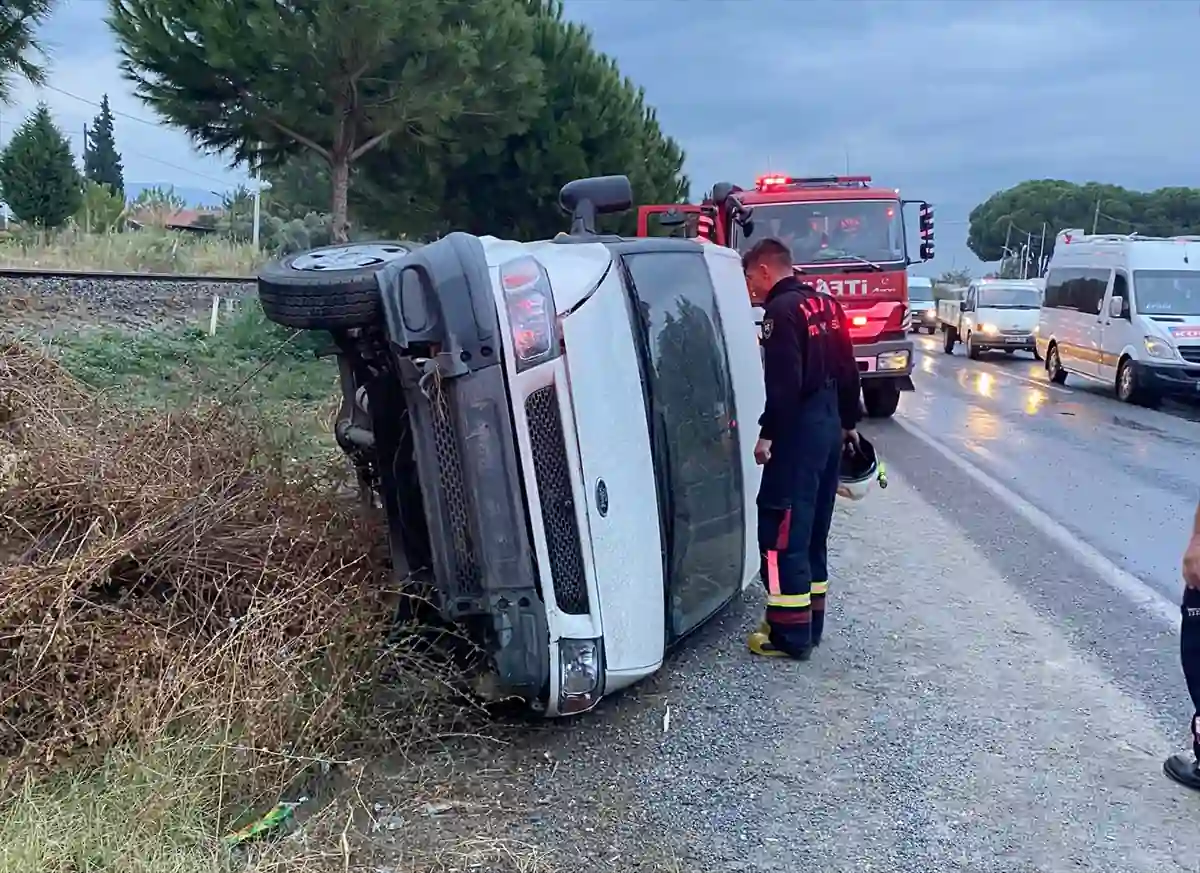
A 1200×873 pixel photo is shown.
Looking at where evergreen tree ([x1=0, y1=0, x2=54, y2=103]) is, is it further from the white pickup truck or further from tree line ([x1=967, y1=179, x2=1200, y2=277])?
tree line ([x1=967, y1=179, x2=1200, y2=277])

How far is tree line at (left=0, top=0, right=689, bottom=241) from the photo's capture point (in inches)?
649

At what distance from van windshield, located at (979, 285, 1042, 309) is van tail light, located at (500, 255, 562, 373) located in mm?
24722

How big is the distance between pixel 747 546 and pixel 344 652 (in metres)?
2.03

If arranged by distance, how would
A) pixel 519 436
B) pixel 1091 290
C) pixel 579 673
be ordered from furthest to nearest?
pixel 1091 290 < pixel 579 673 < pixel 519 436

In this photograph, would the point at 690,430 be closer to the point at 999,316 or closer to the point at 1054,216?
the point at 999,316

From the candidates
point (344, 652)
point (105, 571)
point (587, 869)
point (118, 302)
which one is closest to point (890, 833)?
point (587, 869)

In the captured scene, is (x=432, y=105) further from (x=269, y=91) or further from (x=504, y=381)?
(x=504, y=381)

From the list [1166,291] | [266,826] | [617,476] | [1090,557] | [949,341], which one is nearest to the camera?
[266,826]

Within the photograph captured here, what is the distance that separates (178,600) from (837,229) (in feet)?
36.1

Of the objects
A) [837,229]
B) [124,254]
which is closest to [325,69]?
[837,229]

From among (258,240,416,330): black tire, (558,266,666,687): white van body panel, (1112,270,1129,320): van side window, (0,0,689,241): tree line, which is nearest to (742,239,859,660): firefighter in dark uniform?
(558,266,666,687): white van body panel

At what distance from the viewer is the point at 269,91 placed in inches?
682

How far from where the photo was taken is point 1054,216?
7894 cm

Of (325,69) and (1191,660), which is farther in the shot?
(325,69)
